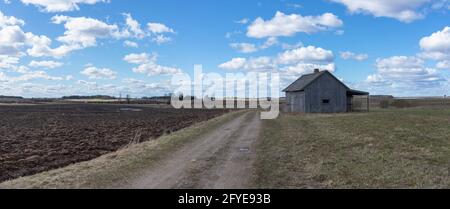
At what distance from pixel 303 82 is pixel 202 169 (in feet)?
152

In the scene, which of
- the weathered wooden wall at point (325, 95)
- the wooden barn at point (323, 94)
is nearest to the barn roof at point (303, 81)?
the wooden barn at point (323, 94)

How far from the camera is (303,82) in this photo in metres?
58.3

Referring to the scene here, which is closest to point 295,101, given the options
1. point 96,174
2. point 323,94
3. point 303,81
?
point 303,81

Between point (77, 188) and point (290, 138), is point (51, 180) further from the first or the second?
point (290, 138)

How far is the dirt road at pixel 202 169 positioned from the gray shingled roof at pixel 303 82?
Result: 35.9 meters

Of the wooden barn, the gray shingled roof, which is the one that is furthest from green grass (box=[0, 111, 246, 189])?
the gray shingled roof

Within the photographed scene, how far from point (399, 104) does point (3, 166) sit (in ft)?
241

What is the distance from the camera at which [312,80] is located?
54281mm

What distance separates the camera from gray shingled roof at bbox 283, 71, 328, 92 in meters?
54.8

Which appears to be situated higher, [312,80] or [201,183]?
[312,80]

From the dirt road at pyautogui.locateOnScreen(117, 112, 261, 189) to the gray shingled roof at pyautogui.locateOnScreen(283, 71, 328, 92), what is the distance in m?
35.9

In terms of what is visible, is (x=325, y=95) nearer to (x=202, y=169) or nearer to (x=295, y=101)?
(x=295, y=101)

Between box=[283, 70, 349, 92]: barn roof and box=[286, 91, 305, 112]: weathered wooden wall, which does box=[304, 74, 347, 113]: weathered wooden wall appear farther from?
box=[286, 91, 305, 112]: weathered wooden wall
